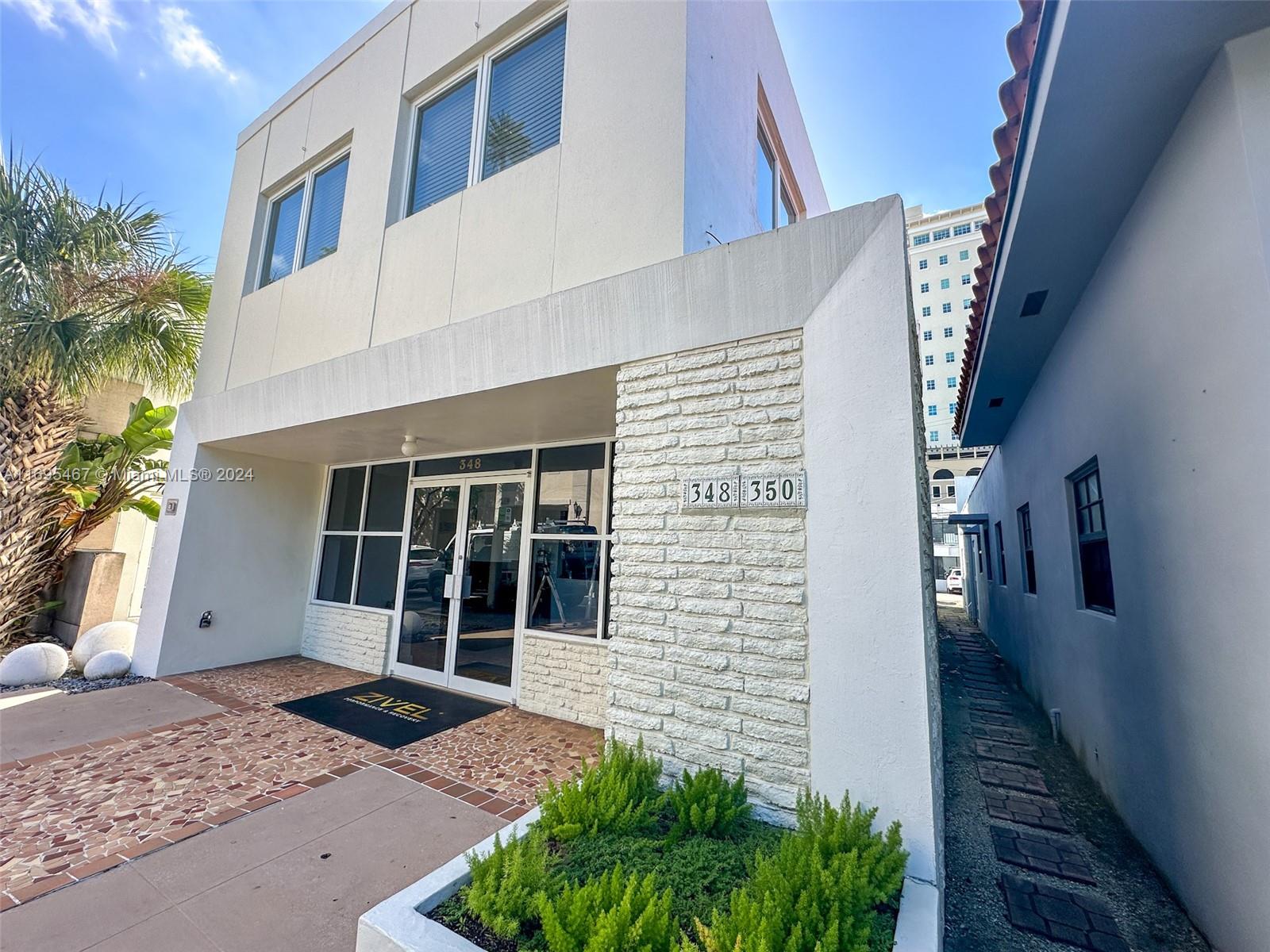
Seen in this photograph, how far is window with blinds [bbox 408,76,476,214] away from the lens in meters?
6.00

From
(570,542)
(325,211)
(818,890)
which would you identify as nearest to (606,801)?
(818,890)

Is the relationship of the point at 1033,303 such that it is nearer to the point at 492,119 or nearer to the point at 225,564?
the point at 492,119

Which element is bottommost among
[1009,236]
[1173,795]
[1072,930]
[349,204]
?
[1072,930]

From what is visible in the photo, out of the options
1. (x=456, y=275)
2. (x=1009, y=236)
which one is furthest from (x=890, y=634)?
(x=456, y=275)

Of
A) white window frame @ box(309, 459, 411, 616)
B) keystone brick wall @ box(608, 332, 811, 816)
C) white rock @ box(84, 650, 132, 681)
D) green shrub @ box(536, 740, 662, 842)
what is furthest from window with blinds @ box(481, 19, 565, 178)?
white rock @ box(84, 650, 132, 681)

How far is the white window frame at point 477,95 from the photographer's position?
17.6ft

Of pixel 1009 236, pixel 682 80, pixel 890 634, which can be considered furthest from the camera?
pixel 682 80

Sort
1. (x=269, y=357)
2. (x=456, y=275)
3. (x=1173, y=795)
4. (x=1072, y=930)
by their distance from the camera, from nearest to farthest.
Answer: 1. (x=1072, y=930)
2. (x=1173, y=795)
3. (x=456, y=275)
4. (x=269, y=357)

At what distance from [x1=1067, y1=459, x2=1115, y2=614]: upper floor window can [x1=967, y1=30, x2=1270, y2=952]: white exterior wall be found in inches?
10.8

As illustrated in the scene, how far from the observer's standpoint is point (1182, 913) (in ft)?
9.81

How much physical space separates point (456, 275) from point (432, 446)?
2.33 meters

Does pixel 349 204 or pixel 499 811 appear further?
pixel 349 204

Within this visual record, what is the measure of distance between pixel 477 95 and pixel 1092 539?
24.6 ft

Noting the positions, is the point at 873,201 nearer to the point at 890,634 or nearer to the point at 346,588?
the point at 890,634
